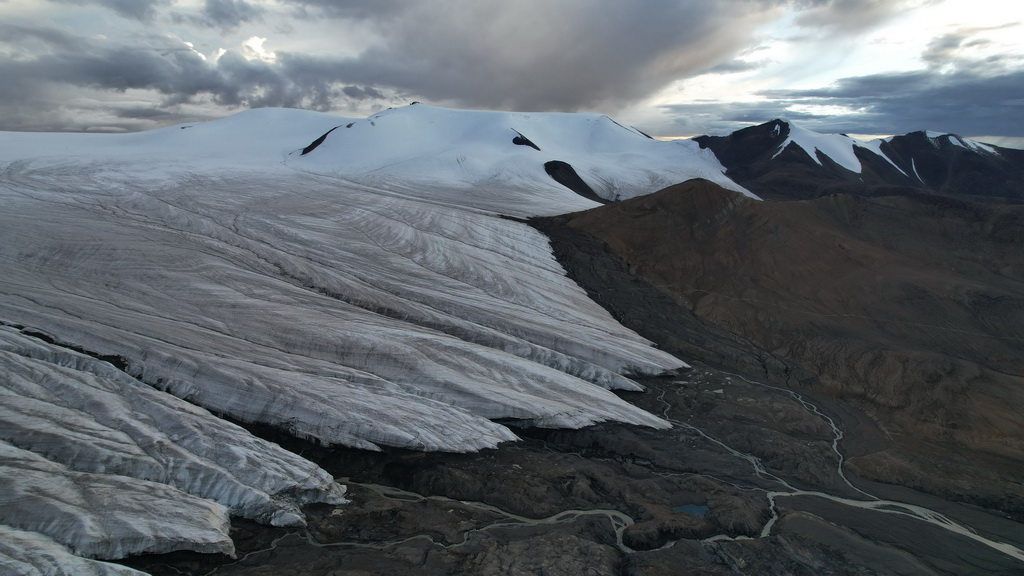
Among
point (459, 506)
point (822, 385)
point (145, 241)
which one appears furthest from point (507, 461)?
point (145, 241)

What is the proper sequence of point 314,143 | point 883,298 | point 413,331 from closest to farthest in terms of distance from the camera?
point 413,331, point 883,298, point 314,143

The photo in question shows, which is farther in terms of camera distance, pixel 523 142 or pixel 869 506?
pixel 523 142

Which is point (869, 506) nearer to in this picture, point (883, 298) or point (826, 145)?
point (883, 298)

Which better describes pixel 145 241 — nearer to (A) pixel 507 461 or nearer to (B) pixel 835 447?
(A) pixel 507 461

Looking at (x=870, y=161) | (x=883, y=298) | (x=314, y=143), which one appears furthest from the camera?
(x=870, y=161)

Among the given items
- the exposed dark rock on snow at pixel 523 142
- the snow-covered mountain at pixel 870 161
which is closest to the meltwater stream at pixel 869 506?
the exposed dark rock on snow at pixel 523 142

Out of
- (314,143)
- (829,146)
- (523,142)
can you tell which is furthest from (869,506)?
(829,146)

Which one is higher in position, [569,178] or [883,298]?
[569,178]

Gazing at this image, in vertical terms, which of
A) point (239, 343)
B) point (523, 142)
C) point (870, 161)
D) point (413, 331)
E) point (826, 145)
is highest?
point (826, 145)
